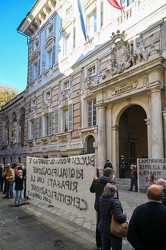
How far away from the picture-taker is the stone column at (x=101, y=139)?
1376 cm

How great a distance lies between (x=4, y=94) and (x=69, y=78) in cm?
2407

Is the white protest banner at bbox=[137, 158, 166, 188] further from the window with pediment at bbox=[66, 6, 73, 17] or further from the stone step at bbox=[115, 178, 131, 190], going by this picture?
the window with pediment at bbox=[66, 6, 73, 17]

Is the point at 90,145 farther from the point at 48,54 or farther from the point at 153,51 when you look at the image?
the point at 48,54

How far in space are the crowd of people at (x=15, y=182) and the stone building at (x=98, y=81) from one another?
16.7ft

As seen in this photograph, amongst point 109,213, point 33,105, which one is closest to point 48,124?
point 33,105

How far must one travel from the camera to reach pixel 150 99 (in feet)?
38.8

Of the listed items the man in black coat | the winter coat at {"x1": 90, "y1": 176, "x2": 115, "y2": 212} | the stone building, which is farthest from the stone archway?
the man in black coat

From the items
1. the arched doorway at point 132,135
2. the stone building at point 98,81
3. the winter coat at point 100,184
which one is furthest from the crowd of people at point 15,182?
the arched doorway at point 132,135

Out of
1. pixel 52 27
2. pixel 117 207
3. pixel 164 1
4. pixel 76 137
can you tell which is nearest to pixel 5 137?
pixel 52 27

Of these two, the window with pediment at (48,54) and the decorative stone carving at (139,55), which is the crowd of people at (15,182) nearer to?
the decorative stone carving at (139,55)

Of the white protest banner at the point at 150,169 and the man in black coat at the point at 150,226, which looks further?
the white protest banner at the point at 150,169

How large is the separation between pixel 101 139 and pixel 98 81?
379cm

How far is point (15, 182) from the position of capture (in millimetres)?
9203

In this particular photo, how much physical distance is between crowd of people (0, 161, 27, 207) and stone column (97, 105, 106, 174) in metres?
4.76
